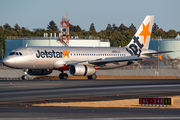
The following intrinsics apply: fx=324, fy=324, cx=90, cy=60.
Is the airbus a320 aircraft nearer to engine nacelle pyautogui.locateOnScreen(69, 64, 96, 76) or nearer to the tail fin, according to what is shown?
engine nacelle pyautogui.locateOnScreen(69, 64, 96, 76)

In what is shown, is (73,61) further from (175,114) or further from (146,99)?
(175,114)

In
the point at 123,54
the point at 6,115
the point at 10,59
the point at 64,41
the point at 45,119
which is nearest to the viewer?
the point at 45,119

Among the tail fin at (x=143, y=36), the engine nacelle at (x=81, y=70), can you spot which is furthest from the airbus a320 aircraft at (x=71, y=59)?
the tail fin at (x=143, y=36)

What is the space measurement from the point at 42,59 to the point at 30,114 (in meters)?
30.4

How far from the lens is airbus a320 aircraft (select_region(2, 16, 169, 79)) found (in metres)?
45.2

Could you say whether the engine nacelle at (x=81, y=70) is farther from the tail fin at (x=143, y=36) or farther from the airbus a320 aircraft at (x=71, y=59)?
the tail fin at (x=143, y=36)

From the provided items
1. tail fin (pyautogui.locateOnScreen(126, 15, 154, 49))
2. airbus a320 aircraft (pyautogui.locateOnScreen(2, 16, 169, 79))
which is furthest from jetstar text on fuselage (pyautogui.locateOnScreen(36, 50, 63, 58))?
tail fin (pyautogui.locateOnScreen(126, 15, 154, 49))

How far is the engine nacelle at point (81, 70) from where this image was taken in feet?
146

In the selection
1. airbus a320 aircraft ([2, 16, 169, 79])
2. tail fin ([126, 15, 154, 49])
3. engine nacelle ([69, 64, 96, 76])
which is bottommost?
engine nacelle ([69, 64, 96, 76])

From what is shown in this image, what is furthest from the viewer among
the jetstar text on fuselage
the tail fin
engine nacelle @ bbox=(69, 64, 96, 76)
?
the tail fin

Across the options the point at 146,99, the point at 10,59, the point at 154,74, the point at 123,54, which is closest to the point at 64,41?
the point at 154,74

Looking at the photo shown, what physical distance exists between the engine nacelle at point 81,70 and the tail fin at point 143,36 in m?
12.3

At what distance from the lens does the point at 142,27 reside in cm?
5656

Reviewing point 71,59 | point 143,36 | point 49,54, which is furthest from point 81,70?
point 143,36
